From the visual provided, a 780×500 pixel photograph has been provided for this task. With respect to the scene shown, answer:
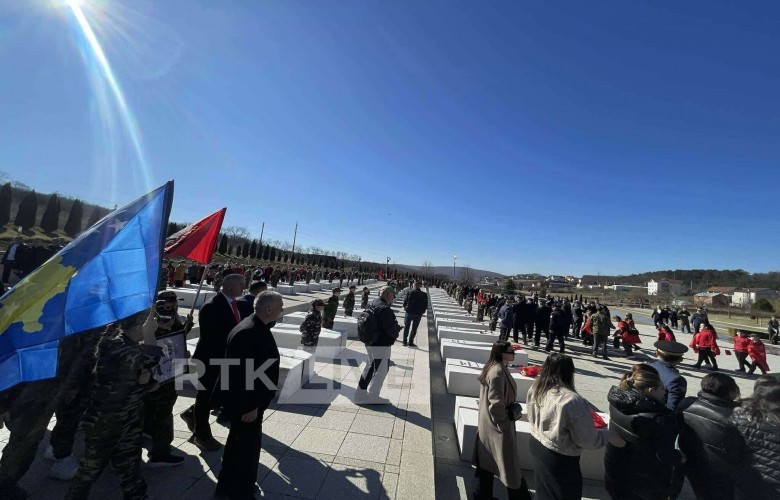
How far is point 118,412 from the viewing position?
2602mm

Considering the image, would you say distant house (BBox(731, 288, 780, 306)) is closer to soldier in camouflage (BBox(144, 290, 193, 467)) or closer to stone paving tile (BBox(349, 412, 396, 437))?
stone paving tile (BBox(349, 412, 396, 437))

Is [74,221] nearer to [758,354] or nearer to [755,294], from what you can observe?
[758,354]

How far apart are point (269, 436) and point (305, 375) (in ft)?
5.97

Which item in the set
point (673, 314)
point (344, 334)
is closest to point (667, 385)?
point (344, 334)

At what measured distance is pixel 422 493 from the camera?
3305mm

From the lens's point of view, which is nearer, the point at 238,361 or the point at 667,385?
the point at 238,361

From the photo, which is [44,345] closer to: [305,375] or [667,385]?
[305,375]

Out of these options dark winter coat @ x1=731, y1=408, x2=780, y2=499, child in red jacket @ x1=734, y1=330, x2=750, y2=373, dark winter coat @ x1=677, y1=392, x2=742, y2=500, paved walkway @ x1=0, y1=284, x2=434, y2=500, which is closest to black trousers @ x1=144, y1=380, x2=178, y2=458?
paved walkway @ x1=0, y1=284, x2=434, y2=500

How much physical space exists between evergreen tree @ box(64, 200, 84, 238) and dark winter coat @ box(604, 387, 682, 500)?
46351 millimetres

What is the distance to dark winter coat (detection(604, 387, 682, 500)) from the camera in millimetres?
2623

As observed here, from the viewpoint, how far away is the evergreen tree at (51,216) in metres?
33.4

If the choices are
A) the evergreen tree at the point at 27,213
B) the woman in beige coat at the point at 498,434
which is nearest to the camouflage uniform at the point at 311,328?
the woman in beige coat at the point at 498,434

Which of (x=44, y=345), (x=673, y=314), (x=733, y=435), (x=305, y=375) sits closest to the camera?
(x=44, y=345)

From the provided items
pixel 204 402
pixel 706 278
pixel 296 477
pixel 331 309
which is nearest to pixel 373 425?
pixel 296 477
